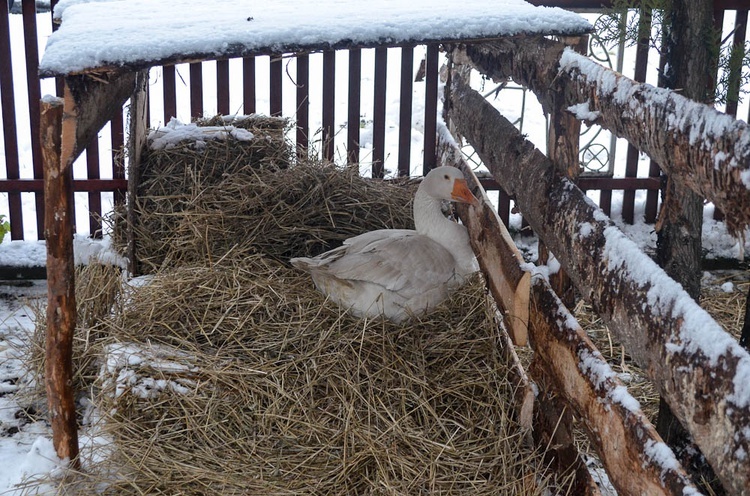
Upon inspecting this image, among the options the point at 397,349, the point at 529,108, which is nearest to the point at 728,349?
the point at 397,349

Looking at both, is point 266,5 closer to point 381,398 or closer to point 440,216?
point 440,216

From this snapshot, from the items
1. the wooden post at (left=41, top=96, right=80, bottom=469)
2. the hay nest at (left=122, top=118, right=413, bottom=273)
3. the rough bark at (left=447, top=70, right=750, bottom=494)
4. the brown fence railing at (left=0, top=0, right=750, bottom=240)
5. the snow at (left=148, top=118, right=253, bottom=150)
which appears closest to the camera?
the rough bark at (left=447, top=70, right=750, bottom=494)

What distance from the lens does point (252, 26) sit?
11.7 feet

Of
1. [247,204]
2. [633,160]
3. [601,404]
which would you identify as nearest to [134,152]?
[247,204]

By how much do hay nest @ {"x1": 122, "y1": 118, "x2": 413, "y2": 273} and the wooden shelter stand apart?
899 millimetres

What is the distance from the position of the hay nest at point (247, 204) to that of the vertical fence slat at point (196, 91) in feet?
3.31

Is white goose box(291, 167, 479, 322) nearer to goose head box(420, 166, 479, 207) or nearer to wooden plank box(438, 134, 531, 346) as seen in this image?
goose head box(420, 166, 479, 207)

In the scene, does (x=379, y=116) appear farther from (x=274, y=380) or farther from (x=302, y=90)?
A: (x=274, y=380)

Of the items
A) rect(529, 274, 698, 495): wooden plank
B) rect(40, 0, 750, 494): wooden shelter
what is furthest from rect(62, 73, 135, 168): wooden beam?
rect(529, 274, 698, 495): wooden plank

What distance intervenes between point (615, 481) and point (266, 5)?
2.69 m

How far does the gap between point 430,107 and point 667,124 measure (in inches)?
168

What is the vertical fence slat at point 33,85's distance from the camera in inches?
245

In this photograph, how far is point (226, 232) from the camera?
4.99 m

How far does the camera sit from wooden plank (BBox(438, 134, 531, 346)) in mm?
3645
